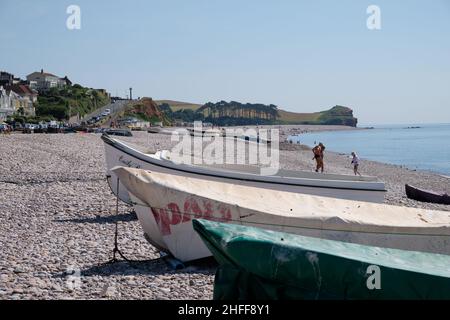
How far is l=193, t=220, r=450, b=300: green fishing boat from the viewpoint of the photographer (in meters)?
5.46

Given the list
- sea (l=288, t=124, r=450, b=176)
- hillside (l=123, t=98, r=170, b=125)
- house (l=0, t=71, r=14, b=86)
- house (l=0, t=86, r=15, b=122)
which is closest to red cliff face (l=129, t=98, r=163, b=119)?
hillside (l=123, t=98, r=170, b=125)

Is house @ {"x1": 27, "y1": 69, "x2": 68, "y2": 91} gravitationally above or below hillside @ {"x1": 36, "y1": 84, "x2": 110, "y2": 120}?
above

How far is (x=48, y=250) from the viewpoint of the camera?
29.6ft

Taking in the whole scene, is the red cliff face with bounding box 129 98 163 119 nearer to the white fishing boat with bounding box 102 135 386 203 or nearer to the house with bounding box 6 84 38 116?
the house with bounding box 6 84 38 116

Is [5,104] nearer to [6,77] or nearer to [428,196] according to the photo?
[6,77]

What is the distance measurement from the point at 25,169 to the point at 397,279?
1933 cm

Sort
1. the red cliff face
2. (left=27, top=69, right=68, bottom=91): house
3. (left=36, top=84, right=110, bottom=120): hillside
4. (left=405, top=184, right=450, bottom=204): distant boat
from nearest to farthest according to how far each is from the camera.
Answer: (left=405, top=184, right=450, bottom=204): distant boat < (left=36, top=84, right=110, bottom=120): hillside < the red cliff face < (left=27, top=69, right=68, bottom=91): house

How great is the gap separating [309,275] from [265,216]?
2.96 metres

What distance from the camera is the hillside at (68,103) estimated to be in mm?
95750

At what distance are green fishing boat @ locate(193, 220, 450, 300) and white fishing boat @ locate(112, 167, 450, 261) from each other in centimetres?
257

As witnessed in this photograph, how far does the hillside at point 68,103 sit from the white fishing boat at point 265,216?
88731 millimetres
